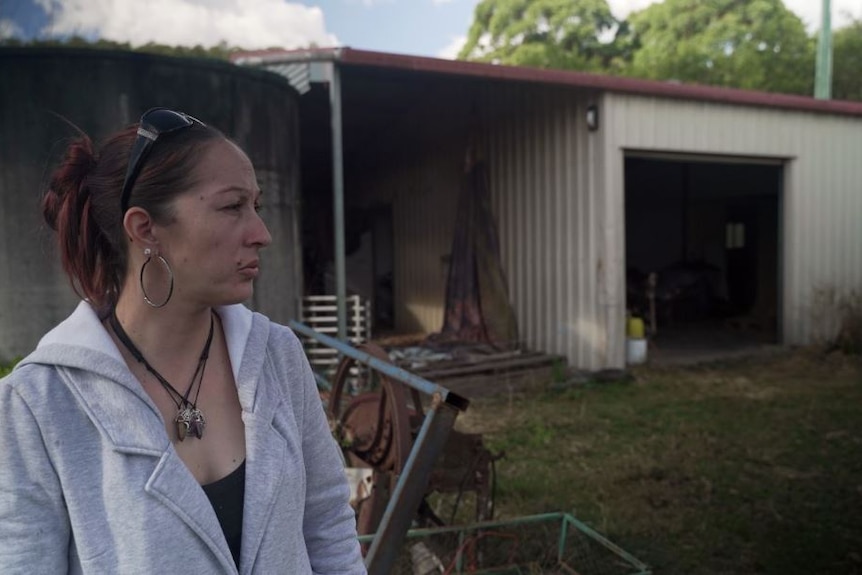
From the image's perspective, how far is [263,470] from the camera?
1.20 metres

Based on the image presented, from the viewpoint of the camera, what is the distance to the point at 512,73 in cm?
715

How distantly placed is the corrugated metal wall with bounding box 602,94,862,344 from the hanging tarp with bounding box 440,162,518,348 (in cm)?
253

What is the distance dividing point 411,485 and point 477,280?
260 inches

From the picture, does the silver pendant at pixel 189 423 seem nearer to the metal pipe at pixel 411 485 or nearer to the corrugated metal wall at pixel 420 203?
the metal pipe at pixel 411 485

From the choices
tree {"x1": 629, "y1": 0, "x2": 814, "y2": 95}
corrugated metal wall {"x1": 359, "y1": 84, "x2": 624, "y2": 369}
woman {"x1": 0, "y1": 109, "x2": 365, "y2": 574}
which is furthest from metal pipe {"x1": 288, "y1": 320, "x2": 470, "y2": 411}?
tree {"x1": 629, "y1": 0, "x2": 814, "y2": 95}

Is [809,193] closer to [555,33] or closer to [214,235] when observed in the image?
[214,235]

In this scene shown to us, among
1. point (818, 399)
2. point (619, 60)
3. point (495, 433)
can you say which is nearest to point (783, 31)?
point (619, 60)

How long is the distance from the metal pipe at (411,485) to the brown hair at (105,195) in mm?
1082

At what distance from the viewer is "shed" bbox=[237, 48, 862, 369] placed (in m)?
7.54

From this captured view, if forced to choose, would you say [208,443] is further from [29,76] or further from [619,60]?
[619,60]

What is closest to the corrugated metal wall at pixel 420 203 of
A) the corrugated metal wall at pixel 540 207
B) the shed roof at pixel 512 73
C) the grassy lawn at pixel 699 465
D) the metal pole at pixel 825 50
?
the corrugated metal wall at pixel 540 207

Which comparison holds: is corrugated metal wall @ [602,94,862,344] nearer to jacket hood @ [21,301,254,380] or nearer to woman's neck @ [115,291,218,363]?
woman's neck @ [115,291,218,363]

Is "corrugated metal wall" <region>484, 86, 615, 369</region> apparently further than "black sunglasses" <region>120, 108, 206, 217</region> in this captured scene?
Yes

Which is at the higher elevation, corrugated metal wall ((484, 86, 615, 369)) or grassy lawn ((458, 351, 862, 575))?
corrugated metal wall ((484, 86, 615, 369))
